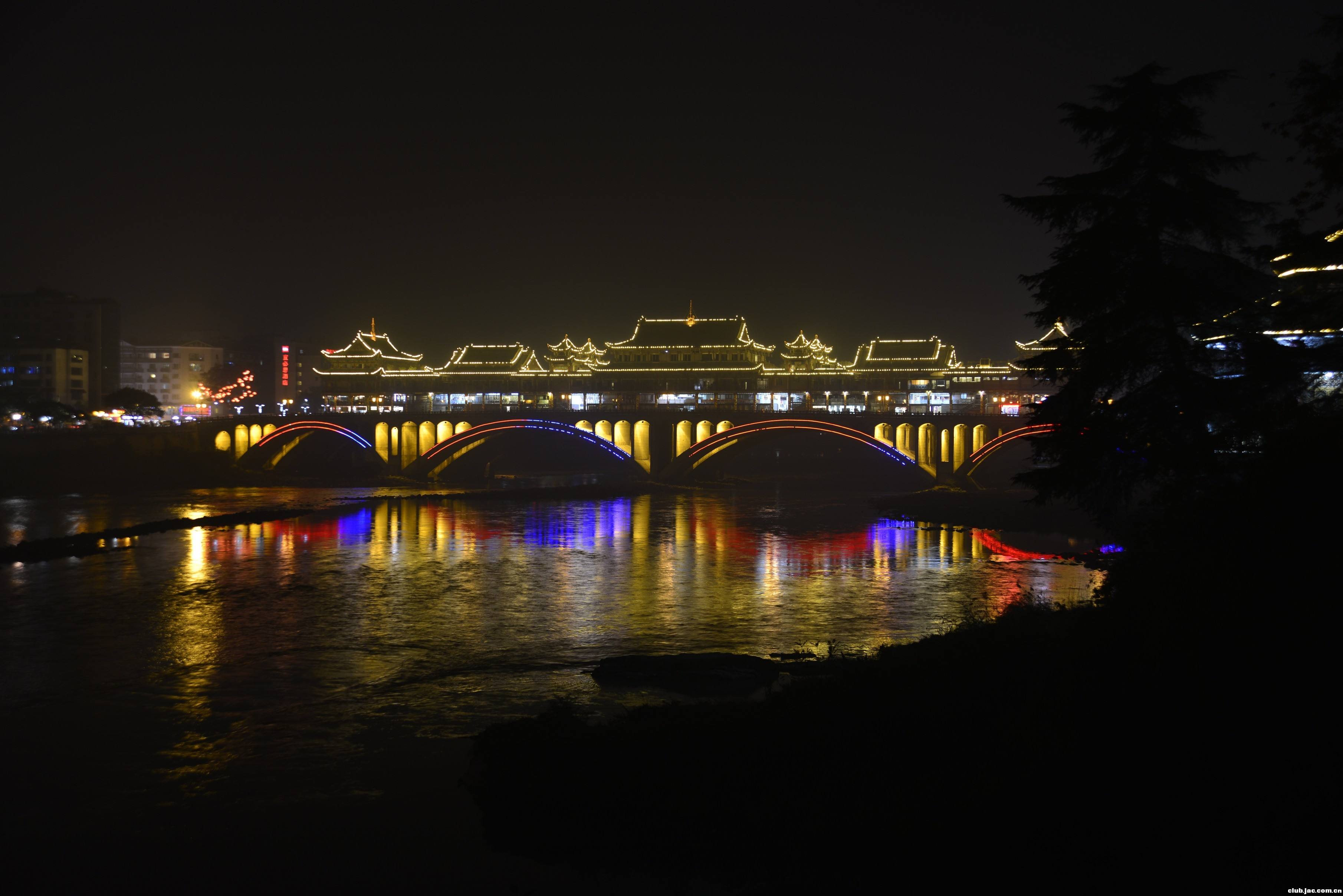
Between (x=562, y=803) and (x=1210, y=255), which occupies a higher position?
(x=1210, y=255)

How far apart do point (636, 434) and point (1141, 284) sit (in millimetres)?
59651

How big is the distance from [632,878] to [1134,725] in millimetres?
5621

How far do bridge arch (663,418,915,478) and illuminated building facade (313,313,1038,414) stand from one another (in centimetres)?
1527

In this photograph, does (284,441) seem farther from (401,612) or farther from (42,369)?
(401,612)

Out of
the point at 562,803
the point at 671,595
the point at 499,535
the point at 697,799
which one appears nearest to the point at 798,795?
the point at 697,799

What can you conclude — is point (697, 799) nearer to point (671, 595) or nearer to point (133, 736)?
point (133, 736)

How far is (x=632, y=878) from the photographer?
10.8 m

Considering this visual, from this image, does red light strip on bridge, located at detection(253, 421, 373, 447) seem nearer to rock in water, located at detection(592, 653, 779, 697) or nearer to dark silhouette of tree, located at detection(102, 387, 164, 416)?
dark silhouette of tree, located at detection(102, 387, 164, 416)

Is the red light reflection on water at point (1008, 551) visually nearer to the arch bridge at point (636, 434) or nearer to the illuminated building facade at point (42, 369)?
the arch bridge at point (636, 434)

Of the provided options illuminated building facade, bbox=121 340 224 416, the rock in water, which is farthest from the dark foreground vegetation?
illuminated building facade, bbox=121 340 224 416

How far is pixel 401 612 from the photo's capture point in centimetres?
2844

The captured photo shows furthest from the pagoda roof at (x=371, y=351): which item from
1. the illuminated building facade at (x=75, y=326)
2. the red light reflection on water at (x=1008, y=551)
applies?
the red light reflection on water at (x=1008, y=551)

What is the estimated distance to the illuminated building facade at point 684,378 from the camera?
298ft

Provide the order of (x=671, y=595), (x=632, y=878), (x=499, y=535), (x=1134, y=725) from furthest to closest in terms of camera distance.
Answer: (x=499, y=535), (x=671, y=595), (x=632, y=878), (x=1134, y=725)
